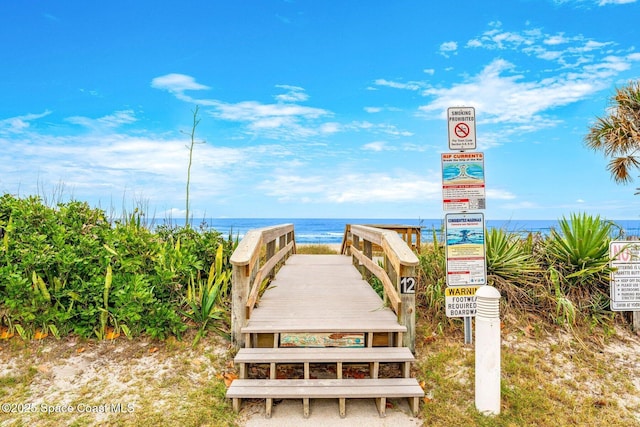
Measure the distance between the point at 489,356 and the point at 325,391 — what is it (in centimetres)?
152

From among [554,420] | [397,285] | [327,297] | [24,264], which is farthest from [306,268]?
Answer: [554,420]

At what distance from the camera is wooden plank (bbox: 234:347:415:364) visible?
422 cm

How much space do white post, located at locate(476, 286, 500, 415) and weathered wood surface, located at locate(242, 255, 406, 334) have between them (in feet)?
2.99

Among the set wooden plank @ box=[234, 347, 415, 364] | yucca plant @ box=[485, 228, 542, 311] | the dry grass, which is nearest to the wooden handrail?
wooden plank @ box=[234, 347, 415, 364]

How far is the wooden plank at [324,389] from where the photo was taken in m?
3.85

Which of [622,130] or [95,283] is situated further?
[622,130]

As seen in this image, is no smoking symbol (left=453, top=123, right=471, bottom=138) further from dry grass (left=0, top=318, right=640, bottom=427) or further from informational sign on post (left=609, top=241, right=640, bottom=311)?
informational sign on post (left=609, top=241, right=640, bottom=311)

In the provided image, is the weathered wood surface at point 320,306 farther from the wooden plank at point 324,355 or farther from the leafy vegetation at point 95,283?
the leafy vegetation at point 95,283

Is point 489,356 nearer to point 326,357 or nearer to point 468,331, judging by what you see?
point 468,331

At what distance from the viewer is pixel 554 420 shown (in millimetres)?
3873

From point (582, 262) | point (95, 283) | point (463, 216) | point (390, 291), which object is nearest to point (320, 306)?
point (390, 291)

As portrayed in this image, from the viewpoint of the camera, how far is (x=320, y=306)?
5484 millimetres

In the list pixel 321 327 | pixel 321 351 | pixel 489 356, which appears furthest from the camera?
pixel 321 327

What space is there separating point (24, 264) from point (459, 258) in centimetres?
519
